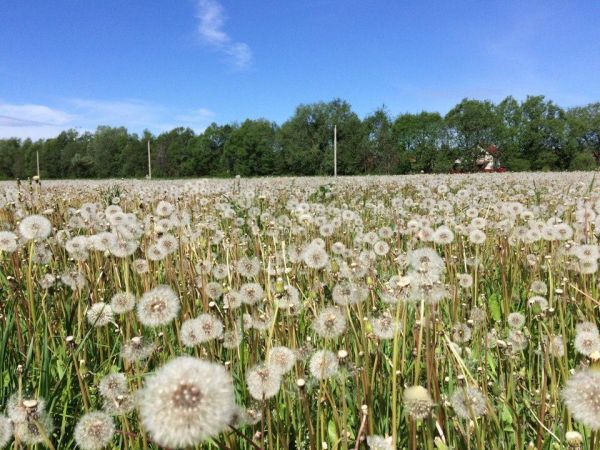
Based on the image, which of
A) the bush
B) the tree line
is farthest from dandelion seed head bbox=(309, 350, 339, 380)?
the bush

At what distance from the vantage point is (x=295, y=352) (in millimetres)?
1788

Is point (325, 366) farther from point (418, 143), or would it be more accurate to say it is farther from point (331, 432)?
point (418, 143)

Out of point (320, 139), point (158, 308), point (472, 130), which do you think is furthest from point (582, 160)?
point (158, 308)

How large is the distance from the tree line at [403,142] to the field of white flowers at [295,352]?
62990 mm

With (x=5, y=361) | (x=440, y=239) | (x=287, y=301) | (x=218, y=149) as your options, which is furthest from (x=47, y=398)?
(x=218, y=149)

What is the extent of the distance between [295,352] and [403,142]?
237 feet

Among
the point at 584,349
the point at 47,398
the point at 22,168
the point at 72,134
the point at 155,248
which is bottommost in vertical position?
the point at 47,398

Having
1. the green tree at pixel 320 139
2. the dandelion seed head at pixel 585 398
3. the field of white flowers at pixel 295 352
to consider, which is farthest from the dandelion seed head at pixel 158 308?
the green tree at pixel 320 139

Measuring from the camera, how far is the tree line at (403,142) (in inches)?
2682

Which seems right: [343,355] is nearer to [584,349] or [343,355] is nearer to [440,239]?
[584,349]

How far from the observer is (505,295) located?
2885 mm

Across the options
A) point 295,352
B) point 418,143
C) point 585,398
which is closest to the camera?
point 585,398

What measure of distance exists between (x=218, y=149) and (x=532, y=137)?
54.4 m

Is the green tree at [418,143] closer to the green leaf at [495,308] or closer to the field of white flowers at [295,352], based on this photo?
the green leaf at [495,308]
